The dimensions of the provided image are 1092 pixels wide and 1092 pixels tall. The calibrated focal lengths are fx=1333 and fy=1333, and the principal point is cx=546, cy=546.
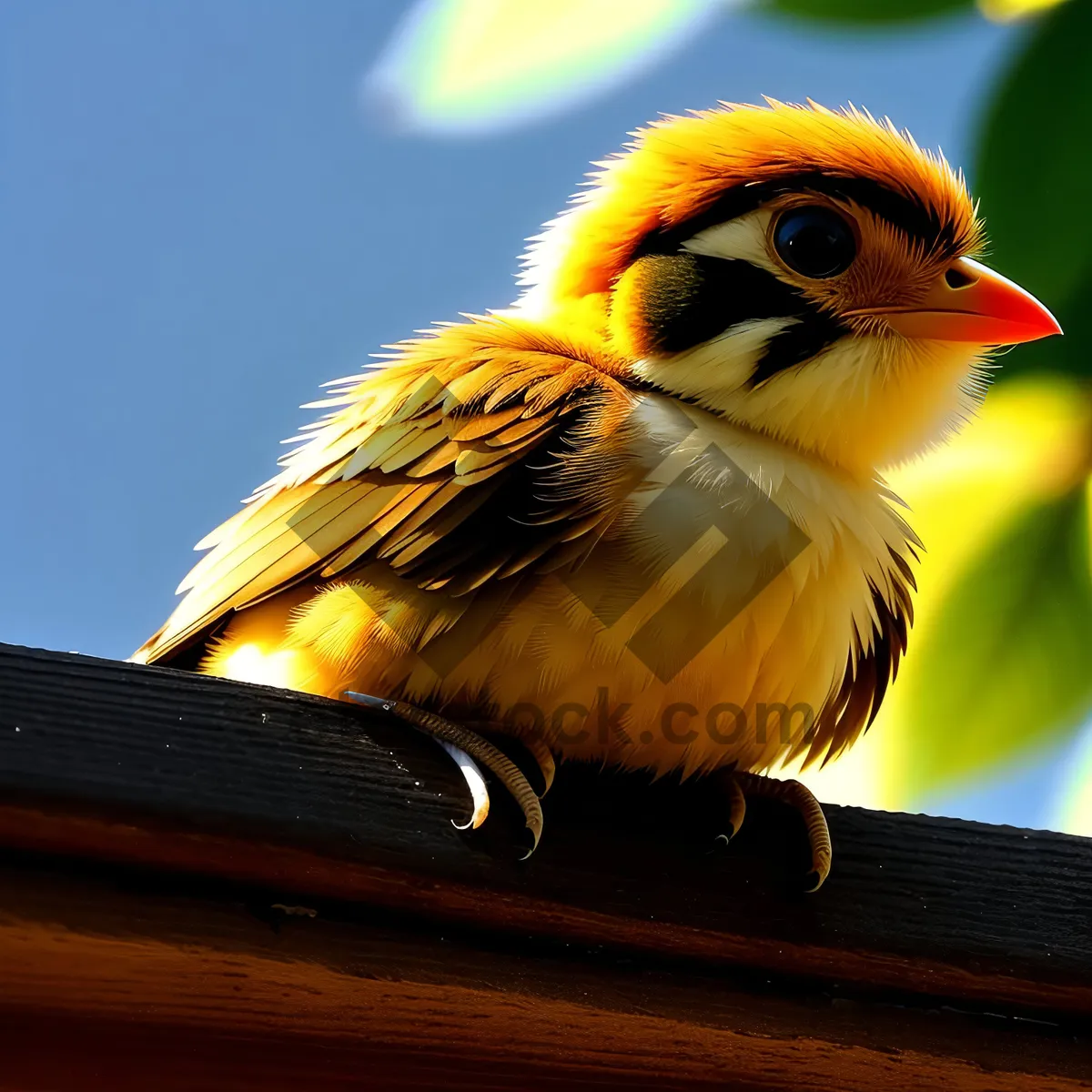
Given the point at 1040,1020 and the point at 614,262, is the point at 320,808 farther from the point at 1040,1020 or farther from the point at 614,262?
the point at 614,262

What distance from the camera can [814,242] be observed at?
176cm

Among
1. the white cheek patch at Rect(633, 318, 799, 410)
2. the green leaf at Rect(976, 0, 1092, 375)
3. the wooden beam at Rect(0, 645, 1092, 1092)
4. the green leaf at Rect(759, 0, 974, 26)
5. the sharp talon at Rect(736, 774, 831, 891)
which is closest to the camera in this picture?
the wooden beam at Rect(0, 645, 1092, 1092)

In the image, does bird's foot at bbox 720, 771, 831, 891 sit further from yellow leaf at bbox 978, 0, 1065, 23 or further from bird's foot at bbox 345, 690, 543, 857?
yellow leaf at bbox 978, 0, 1065, 23

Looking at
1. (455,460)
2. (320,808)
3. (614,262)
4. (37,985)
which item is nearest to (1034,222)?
(614,262)

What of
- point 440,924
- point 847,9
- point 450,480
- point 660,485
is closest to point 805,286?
point 660,485

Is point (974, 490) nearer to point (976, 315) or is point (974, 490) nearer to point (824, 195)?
point (976, 315)

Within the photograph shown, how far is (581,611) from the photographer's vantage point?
56.2 inches

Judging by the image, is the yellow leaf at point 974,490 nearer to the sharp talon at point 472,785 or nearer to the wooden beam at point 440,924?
the wooden beam at point 440,924

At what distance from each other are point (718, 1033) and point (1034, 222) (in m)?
1.99

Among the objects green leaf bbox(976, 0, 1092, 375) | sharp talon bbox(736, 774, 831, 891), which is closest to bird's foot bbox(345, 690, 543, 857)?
sharp talon bbox(736, 774, 831, 891)

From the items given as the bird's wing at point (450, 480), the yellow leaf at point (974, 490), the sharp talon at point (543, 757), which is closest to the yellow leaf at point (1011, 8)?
the yellow leaf at point (974, 490)

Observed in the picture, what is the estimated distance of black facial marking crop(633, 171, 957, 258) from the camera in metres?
1.77

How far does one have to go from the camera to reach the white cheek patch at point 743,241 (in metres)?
1.75

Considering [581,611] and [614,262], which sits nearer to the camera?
[581,611]
